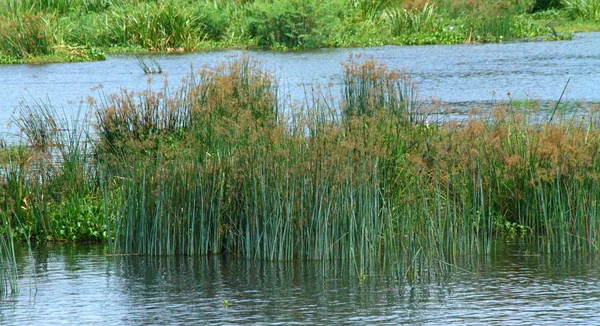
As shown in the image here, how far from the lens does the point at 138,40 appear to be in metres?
28.3

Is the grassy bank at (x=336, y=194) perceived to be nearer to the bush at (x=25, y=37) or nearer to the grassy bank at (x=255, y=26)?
the bush at (x=25, y=37)

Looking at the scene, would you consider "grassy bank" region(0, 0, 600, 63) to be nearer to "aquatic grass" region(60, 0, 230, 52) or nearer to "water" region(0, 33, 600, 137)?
"aquatic grass" region(60, 0, 230, 52)

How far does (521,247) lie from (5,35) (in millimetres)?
19999

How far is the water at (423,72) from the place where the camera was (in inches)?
681

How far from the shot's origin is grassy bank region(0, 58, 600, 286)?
7.45m

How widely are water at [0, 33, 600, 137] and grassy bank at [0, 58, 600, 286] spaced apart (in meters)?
6.12

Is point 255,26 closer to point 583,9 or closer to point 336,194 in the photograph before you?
point 583,9

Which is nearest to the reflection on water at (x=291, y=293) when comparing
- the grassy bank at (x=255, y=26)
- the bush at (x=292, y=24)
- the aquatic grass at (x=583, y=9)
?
the grassy bank at (x=255, y=26)

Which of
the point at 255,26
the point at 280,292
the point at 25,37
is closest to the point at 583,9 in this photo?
the point at 255,26

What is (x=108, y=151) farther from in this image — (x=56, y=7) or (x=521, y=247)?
(x=56, y=7)

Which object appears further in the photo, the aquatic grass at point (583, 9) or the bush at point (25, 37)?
the aquatic grass at point (583, 9)

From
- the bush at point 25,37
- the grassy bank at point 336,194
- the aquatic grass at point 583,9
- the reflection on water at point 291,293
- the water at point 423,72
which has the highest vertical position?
the aquatic grass at point 583,9

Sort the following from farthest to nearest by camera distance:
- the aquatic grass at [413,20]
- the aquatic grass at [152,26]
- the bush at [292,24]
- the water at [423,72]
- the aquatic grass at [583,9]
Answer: the aquatic grass at [583,9]
the aquatic grass at [413,20]
the bush at [292,24]
the aquatic grass at [152,26]
the water at [423,72]

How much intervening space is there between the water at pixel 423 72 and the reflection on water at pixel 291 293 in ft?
24.8
